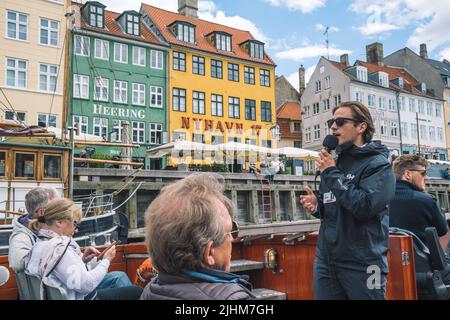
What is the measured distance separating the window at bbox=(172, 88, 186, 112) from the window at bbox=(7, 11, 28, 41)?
9395 mm

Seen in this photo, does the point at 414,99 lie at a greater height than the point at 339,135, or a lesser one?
greater

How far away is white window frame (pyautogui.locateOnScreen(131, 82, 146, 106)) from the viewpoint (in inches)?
1081

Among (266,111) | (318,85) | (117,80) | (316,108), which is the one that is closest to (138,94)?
(117,80)

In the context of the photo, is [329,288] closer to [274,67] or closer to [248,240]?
[248,240]

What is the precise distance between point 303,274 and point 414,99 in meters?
42.8

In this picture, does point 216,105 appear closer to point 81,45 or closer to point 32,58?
point 81,45

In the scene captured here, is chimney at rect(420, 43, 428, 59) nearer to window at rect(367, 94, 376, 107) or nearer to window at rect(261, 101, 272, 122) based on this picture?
window at rect(367, 94, 376, 107)

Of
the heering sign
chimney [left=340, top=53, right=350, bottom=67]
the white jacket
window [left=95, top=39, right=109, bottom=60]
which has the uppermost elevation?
chimney [left=340, top=53, right=350, bottom=67]

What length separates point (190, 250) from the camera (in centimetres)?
155

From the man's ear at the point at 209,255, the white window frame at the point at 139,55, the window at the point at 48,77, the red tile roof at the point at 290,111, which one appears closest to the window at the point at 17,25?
the window at the point at 48,77

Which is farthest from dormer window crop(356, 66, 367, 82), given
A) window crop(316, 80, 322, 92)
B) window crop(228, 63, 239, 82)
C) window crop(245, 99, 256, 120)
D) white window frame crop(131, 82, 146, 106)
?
white window frame crop(131, 82, 146, 106)

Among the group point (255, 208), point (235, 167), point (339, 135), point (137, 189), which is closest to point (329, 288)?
point (339, 135)

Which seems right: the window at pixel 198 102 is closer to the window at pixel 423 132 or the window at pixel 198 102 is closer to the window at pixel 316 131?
the window at pixel 316 131

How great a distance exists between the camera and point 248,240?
4.64 m
